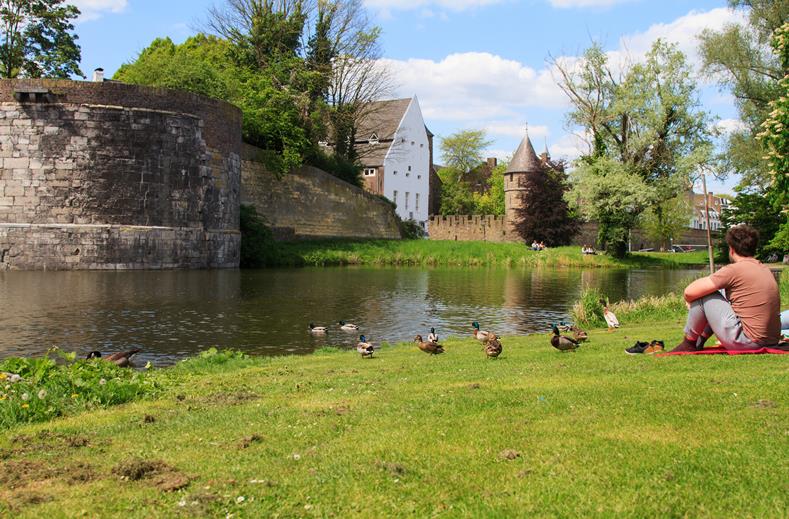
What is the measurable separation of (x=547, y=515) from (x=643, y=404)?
2.51 m

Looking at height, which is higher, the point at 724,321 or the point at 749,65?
the point at 749,65

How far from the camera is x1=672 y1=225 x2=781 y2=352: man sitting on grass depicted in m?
8.07

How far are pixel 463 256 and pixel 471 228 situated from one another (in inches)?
950

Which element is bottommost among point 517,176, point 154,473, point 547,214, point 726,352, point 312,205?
point 154,473

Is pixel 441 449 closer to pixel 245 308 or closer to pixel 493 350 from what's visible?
pixel 493 350

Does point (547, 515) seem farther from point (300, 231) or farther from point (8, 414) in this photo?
point (300, 231)

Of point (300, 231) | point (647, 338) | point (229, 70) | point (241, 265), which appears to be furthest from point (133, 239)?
point (647, 338)

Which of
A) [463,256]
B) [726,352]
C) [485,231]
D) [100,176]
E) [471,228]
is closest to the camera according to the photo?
[726,352]

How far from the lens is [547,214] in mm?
63781

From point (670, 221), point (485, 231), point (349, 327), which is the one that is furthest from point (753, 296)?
point (485, 231)

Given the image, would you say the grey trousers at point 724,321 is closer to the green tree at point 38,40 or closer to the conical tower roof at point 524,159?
the green tree at point 38,40

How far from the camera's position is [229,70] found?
Result: 49.0m

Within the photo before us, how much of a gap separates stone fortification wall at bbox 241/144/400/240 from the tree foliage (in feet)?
40.3

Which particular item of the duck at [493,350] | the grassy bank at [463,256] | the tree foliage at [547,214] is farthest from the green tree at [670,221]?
the duck at [493,350]
